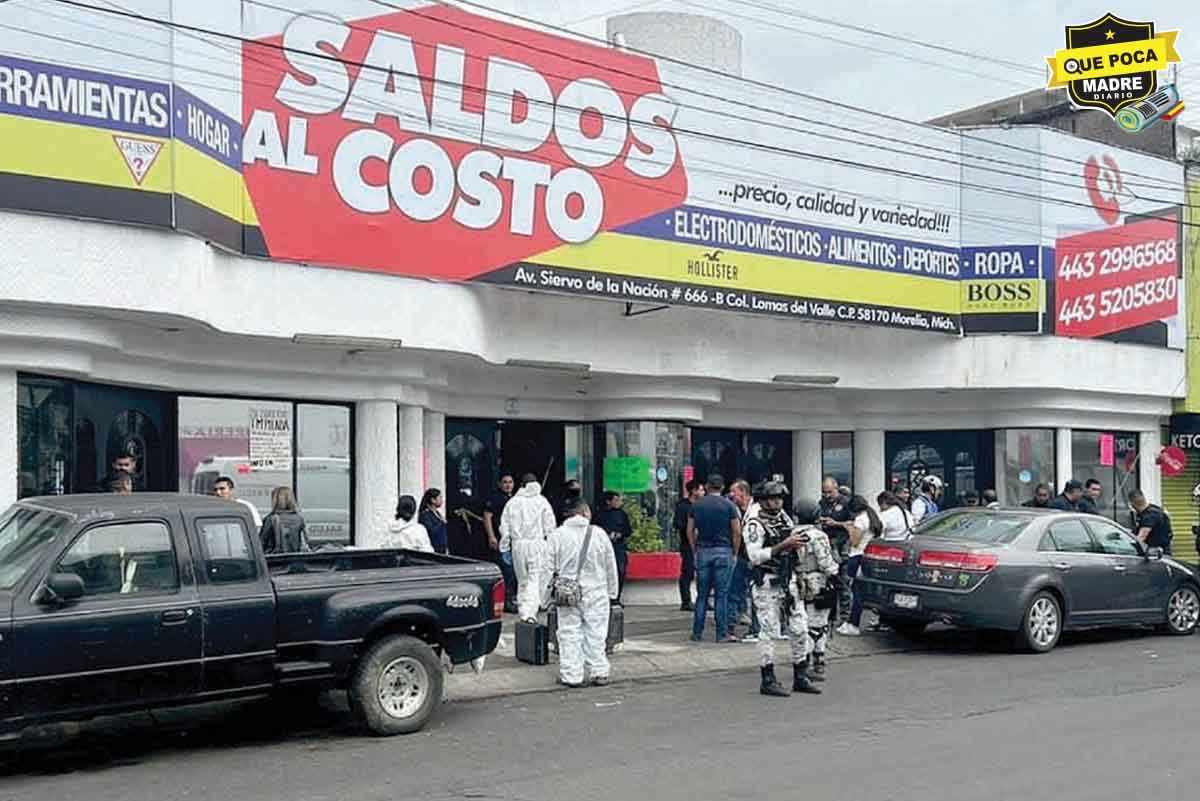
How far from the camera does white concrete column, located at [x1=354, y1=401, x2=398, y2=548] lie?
15547 millimetres

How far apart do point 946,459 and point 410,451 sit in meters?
11.3

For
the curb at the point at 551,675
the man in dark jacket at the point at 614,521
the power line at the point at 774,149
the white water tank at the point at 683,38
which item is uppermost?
the white water tank at the point at 683,38

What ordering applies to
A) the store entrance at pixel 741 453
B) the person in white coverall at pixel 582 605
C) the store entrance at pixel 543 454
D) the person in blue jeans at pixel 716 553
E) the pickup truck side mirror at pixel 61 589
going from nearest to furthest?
1. the pickup truck side mirror at pixel 61 589
2. the person in white coverall at pixel 582 605
3. the person in blue jeans at pixel 716 553
4. the store entrance at pixel 543 454
5. the store entrance at pixel 741 453

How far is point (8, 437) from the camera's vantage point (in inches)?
458

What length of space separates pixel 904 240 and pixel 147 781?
48.2 ft

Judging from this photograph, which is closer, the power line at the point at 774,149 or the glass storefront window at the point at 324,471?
the power line at the point at 774,149

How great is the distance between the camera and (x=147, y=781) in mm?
8438

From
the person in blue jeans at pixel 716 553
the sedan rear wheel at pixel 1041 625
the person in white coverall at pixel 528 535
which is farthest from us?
the person in white coverall at pixel 528 535

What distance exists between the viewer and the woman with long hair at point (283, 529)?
12500mm

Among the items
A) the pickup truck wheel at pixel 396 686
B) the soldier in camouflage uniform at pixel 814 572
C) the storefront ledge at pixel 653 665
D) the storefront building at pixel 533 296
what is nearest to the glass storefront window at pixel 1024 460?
the storefront building at pixel 533 296

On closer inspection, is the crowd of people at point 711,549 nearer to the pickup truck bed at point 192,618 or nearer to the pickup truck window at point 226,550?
the pickup truck window at point 226,550

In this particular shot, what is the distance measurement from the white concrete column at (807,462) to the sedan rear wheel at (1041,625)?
28.0 ft

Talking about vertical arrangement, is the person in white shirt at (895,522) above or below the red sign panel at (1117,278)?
below

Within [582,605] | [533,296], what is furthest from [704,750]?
[533,296]
